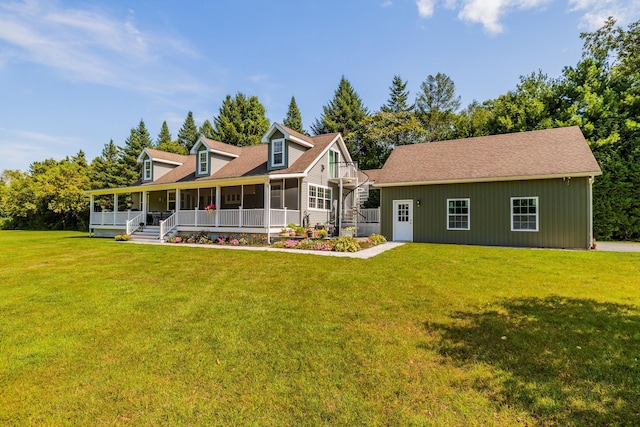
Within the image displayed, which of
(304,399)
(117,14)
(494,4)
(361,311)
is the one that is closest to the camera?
(304,399)

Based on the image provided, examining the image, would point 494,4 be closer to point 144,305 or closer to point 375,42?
point 375,42

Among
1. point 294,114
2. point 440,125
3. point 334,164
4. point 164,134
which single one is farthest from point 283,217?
point 164,134

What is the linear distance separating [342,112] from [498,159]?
2442cm

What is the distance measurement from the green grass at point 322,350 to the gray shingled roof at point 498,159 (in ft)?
24.2

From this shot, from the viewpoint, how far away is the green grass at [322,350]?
8.44ft

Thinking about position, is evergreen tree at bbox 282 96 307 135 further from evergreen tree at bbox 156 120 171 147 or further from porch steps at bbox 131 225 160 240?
porch steps at bbox 131 225 160 240

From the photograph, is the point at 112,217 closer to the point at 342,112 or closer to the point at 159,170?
the point at 159,170

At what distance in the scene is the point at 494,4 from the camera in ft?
38.4

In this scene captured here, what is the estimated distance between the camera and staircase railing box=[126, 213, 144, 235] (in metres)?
17.7

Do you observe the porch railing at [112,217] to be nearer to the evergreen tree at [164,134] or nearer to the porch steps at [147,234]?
the porch steps at [147,234]

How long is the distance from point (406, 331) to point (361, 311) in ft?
2.86

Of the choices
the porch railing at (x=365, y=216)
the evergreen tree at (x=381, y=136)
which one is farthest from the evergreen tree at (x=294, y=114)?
the porch railing at (x=365, y=216)

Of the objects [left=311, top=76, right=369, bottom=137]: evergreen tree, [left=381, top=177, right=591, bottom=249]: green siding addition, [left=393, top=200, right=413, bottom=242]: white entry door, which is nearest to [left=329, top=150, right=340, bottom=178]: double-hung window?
[left=381, top=177, right=591, bottom=249]: green siding addition

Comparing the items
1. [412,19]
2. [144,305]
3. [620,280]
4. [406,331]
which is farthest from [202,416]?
[412,19]
